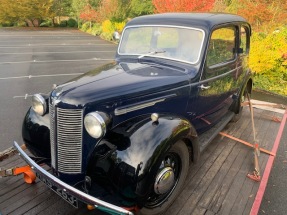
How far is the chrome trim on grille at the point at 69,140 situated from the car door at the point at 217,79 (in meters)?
1.57

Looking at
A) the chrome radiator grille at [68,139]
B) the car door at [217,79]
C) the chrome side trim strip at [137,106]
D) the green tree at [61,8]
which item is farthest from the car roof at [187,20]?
the green tree at [61,8]

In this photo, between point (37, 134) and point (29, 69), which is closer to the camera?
point (37, 134)

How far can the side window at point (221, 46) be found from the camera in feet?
11.1

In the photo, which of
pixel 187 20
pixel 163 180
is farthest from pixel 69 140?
pixel 187 20

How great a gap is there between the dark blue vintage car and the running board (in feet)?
0.10

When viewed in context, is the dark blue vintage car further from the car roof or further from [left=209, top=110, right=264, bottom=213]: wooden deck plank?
[left=209, top=110, right=264, bottom=213]: wooden deck plank

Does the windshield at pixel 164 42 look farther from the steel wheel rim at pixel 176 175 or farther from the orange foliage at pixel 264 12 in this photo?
the orange foliage at pixel 264 12

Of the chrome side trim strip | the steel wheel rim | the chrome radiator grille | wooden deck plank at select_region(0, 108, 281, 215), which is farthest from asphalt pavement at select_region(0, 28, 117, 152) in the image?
the steel wheel rim

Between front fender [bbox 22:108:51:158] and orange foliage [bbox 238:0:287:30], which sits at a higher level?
orange foliage [bbox 238:0:287:30]

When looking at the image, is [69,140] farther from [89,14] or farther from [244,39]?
[89,14]

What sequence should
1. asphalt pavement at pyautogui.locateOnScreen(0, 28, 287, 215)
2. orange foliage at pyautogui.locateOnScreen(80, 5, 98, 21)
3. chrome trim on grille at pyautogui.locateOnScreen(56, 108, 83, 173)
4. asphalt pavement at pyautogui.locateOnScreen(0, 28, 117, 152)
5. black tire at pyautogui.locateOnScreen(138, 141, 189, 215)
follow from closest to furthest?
chrome trim on grille at pyautogui.locateOnScreen(56, 108, 83, 173) → black tire at pyautogui.locateOnScreen(138, 141, 189, 215) → asphalt pavement at pyautogui.locateOnScreen(0, 28, 287, 215) → asphalt pavement at pyautogui.locateOnScreen(0, 28, 117, 152) → orange foliage at pyautogui.locateOnScreen(80, 5, 98, 21)

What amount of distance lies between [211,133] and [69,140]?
7.31ft

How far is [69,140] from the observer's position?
7.50 feet

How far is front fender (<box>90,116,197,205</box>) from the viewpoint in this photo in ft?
6.95
